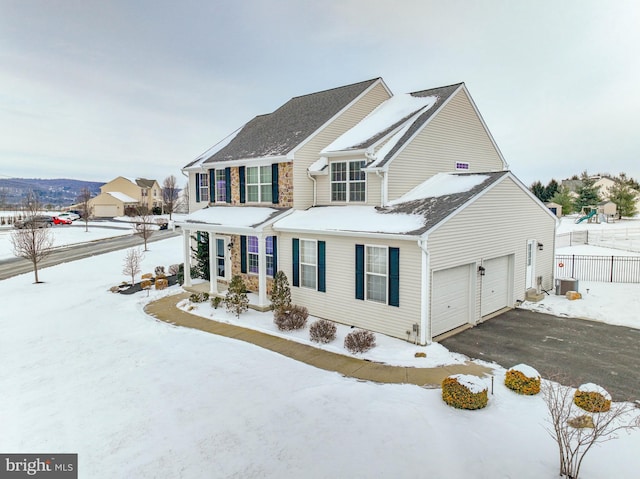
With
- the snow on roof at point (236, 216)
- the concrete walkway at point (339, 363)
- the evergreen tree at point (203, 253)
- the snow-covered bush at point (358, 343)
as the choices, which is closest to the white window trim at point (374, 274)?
the snow-covered bush at point (358, 343)

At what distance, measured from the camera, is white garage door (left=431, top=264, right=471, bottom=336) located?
12133 millimetres

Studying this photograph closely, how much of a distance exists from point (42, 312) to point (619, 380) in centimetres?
1941

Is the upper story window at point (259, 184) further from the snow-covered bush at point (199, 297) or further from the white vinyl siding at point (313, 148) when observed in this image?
the snow-covered bush at point (199, 297)

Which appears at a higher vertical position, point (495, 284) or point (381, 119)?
point (381, 119)

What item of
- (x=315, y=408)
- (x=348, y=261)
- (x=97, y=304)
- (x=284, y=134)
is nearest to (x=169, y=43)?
(x=284, y=134)

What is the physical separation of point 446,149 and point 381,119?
322 centimetres

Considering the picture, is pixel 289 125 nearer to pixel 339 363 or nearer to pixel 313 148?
pixel 313 148

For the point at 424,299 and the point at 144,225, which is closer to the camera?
the point at 424,299

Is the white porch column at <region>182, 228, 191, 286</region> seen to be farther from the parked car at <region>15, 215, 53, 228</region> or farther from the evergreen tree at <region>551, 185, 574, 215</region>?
the evergreen tree at <region>551, 185, 574, 215</region>

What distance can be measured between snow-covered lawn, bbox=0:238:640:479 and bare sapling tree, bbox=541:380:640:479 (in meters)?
0.19

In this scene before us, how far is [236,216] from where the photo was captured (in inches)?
661

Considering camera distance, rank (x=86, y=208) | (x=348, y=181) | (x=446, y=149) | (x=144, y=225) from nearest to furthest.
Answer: (x=348, y=181), (x=446, y=149), (x=144, y=225), (x=86, y=208)

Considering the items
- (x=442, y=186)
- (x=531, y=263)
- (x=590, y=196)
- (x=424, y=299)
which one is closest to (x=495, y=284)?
(x=531, y=263)

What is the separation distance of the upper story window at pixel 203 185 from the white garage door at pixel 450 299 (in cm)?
1488
